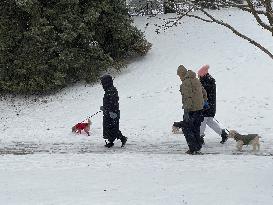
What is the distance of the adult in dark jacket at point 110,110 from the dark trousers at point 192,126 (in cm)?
194

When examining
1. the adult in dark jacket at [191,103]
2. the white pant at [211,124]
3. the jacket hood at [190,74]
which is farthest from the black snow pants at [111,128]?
the jacket hood at [190,74]

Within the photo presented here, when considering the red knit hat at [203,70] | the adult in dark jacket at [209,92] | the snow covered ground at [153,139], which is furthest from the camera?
the adult in dark jacket at [209,92]

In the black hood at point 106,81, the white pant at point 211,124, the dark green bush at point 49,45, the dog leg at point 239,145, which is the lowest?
the dog leg at point 239,145

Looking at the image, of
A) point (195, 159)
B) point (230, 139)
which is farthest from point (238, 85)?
point (195, 159)

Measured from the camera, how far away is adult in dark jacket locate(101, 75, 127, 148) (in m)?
11.5

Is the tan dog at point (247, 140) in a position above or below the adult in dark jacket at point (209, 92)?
below

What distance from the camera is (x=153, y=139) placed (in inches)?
512

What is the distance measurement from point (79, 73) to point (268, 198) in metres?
12.8

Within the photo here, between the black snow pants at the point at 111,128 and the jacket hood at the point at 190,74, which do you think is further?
the black snow pants at the point at 111,128

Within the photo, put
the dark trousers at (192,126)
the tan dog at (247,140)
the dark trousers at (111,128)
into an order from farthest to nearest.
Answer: the dark trousers at (111,128) → the tan dog at (247,140) → the dark trousers at (192,126)

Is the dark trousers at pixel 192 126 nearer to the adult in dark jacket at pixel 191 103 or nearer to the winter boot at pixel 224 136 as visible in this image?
the adult in dark jacket at pixel 191 103

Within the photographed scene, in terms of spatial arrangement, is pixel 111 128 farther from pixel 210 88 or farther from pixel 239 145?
pixel 239 145

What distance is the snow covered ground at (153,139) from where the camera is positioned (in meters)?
8.16

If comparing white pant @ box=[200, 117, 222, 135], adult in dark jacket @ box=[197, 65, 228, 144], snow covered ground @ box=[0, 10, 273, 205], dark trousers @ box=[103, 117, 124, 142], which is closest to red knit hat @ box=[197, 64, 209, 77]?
adult in dark jacket @ box=[197, 65, 228, 144]
